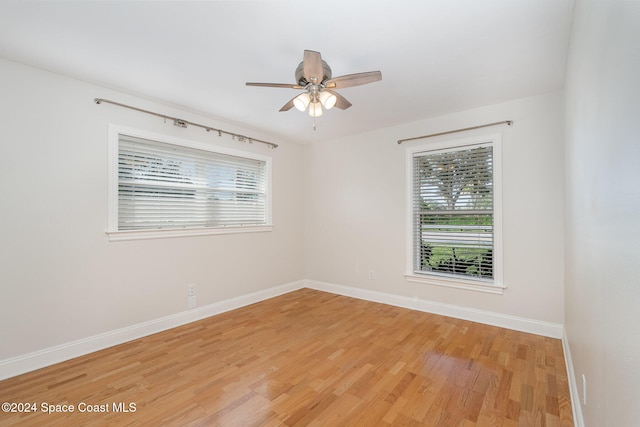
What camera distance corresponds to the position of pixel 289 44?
205 cm

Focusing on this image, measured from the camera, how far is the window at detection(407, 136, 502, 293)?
10.5 ft

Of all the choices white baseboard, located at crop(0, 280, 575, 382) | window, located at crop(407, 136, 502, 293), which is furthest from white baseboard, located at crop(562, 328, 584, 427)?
window, located at crop(407, 136, 502, 293)

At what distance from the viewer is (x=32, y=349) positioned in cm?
231

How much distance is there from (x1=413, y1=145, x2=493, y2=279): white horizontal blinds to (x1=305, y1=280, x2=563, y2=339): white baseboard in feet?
1.38

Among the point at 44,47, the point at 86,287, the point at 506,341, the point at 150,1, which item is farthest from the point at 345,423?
the point at 44,47

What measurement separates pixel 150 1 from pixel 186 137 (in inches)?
70.8

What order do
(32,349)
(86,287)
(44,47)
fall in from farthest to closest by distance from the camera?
(86,287) < (32,349) < (44,47)

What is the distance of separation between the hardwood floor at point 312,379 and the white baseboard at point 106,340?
80 millimetres

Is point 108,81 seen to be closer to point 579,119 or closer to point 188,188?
point 188,188

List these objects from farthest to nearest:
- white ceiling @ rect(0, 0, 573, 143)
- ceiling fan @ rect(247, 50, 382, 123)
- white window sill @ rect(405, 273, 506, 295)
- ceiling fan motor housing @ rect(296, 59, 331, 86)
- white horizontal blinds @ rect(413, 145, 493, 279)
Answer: white horizontal blinds @ rect(413, 145, 493, 279)
white window sill @ rect(405, 273, 506, 295)
ceiling fan motor housing @ rect(296, 59, 331, 86)
ceiling fan @ rect(247, 50, 382, 123)
white ceiling @ rect(0, 0, 573, 143)

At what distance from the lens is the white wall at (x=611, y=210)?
709 mm

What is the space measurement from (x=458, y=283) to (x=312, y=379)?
7.19 ft

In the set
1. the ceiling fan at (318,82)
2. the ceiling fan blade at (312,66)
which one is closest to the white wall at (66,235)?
the ceiling fan at (318,82)

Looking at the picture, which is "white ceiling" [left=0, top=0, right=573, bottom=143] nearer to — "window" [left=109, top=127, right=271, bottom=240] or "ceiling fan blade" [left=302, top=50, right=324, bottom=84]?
"ceiling fan blade" [left=302, top=50, right=324, bottom=84]
